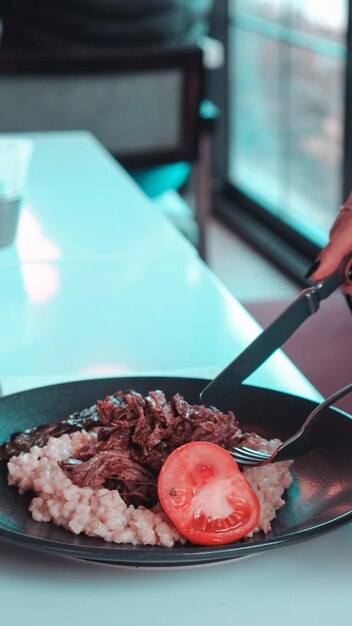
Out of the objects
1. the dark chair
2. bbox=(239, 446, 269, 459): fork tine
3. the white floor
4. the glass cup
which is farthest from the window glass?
bbox=(239, 446, 269, 459): fork tine

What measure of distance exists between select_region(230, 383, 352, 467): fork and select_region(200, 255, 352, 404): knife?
0.08m

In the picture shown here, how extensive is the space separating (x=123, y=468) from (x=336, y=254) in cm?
21

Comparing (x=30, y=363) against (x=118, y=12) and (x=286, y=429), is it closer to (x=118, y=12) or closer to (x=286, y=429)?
(x=286, y=429)

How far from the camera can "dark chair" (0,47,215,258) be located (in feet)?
8.92

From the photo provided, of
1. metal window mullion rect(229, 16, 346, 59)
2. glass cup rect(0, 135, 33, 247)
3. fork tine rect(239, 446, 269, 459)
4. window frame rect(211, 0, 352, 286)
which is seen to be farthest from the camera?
metal window mullion rect(229, 16, 346, 59)

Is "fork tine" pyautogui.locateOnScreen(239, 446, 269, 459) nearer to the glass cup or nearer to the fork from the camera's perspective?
the fork

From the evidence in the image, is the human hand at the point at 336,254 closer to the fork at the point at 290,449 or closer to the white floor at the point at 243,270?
the fork at the point at 290,449

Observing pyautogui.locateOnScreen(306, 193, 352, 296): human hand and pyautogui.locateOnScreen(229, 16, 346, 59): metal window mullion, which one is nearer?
pyautogui.locateOnScreen(306, 193, 352, 296): human hand

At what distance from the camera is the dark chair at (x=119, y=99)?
272 centimetres

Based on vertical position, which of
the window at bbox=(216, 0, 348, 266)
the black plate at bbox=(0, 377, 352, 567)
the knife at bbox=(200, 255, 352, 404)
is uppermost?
the knife at bbox=(200, 255, 352, 404)

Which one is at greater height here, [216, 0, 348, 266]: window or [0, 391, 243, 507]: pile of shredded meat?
[0, 391, 243, 507]: pile of shredded meat

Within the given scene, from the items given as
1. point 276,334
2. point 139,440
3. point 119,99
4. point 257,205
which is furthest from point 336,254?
point 257,205

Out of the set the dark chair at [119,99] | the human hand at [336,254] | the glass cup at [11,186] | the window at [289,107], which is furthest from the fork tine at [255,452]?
the window at [289,107]

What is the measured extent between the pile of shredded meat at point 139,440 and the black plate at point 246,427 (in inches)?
2.0
